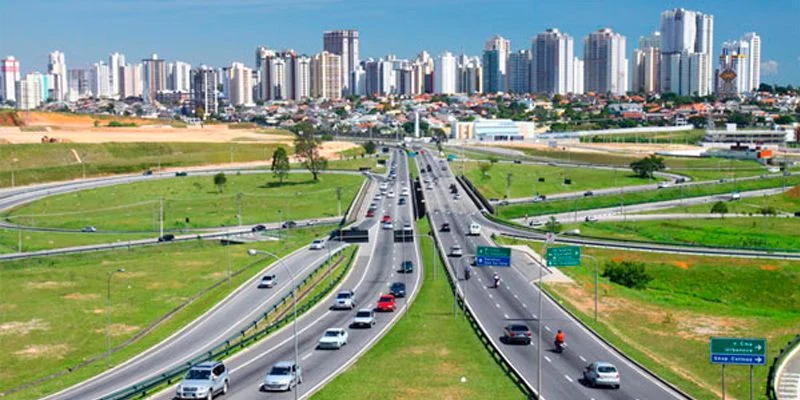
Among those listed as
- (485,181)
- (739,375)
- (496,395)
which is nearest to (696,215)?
(485,181)

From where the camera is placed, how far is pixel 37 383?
1601 inches

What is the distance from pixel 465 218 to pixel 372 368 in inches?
2372

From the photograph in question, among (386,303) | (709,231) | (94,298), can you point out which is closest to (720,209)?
(709,231)

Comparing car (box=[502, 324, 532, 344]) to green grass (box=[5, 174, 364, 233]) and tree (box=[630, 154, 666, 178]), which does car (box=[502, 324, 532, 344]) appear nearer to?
green grass (box=[5, 174, 364, 233])

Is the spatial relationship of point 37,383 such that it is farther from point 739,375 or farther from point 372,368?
point 739,375

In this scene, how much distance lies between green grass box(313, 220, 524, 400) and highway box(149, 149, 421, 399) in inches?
29.1

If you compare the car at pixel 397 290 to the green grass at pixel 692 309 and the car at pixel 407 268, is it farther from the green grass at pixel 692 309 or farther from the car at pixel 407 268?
the green grass at pixel 692 309

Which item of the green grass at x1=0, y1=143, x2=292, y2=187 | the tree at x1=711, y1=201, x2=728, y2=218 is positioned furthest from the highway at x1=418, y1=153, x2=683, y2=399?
the green grass at x1=0, y1=143, x2=292, y2=187

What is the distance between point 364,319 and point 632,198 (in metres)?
80.5

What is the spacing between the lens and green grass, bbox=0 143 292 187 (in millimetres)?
151500

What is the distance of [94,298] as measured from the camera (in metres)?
60.7

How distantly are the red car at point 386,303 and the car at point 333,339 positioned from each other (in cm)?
795

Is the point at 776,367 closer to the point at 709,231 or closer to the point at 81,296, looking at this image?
the point at 81,296

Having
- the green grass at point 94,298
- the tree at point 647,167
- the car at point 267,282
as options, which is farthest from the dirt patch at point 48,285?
the tree at point 647,167
